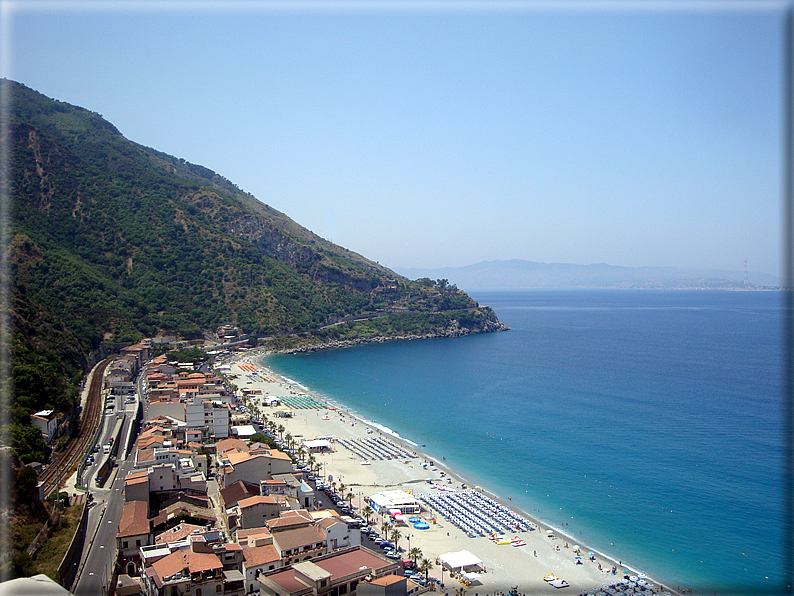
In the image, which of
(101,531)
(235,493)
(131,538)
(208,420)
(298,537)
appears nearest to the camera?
(131,538)

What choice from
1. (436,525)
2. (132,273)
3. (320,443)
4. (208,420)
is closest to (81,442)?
(208,420)

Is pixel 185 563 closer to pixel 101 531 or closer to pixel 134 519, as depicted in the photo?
pixel 134 519

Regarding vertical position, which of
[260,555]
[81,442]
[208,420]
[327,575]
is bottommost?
[260,555]

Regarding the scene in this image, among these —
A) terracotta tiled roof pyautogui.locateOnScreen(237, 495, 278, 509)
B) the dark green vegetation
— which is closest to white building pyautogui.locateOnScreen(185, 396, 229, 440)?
the dark green vegetation

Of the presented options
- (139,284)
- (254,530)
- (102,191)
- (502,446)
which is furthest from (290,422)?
(102,191)

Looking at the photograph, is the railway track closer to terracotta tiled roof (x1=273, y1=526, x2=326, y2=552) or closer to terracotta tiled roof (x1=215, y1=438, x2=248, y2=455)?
terracotta tiled roof (x1=215, y1=438, x2=248, y2=455)

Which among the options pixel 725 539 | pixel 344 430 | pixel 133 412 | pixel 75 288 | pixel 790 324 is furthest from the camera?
pixel 75 288

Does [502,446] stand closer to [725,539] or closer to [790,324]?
[725,539]
